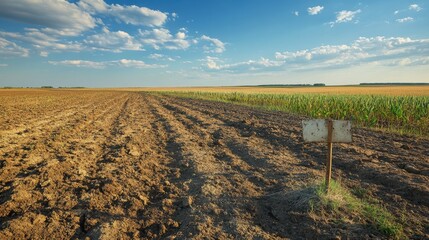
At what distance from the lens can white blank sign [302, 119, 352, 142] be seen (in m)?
3.96

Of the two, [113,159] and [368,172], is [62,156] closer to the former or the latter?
[113,159]

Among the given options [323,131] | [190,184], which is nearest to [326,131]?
[323,131]

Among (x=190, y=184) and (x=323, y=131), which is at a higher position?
(x=323, y=131)

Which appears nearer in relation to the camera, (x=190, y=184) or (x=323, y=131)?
(x=323, y=131)

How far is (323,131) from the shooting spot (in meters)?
4.01

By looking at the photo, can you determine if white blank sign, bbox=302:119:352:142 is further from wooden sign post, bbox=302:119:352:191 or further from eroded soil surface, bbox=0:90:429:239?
eroded soil surface, bbox=0:90:429:239

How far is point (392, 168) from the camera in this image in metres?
5.89

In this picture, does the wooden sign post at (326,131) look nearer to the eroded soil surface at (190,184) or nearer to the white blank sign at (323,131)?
the white blank sign at (323,131)

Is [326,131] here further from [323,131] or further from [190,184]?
[190,184]

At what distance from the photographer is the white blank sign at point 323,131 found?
3.96m

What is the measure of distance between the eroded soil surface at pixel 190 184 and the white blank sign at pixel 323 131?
99 centimetres

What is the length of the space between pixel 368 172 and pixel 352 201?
69.2 inches

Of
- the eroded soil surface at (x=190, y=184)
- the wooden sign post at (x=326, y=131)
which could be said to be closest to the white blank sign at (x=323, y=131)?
the wooden sign post at (x=326, y=131)

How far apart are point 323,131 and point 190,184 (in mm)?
2330
